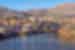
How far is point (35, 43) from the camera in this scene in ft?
5.92

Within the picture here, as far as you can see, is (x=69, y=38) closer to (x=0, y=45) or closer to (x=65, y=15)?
(x=65, y=15)

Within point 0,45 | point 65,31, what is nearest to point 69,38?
point 65,31

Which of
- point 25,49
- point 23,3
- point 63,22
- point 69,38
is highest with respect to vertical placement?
point 23,3

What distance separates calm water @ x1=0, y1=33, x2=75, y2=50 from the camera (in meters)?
1.78

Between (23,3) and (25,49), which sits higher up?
(23,3)

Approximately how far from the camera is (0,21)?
1.82 m

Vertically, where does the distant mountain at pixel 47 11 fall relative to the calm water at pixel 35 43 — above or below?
above

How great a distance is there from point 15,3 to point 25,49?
0.48 m

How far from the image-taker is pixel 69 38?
5.78 feet

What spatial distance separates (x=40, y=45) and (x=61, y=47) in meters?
0.21

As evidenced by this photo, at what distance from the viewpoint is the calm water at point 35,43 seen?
70.2 inches

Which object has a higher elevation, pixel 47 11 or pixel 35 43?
pixel 47 11

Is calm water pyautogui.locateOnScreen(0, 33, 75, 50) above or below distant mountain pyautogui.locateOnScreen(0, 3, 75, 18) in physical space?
below

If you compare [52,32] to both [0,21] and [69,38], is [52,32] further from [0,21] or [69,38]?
[0,21]
